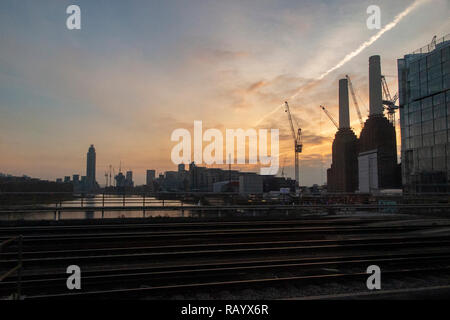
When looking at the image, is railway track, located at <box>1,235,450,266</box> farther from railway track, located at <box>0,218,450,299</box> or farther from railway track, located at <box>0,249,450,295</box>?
railway track, located at <box>0,249,450,295</box>

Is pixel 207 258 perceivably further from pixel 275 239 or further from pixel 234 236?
pixel 275 239

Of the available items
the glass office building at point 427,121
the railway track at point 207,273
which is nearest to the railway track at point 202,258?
the railway track at point 207,273

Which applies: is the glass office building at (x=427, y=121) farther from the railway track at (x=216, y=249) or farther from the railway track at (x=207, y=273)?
the railway track at (x=207, y=273)

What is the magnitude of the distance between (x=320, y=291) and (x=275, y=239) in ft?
15.8

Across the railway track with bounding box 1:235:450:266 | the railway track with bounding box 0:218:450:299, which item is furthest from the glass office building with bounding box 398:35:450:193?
the railway track with bounding box 0:218:450:299

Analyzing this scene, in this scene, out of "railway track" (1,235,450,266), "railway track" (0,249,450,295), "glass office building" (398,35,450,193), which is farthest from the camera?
"glass office building" (398,35,450,193)

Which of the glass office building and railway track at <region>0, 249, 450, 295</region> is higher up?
the glass office building

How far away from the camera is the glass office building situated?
171 feet

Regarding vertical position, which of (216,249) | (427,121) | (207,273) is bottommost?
(207,273)

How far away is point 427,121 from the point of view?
5562cm

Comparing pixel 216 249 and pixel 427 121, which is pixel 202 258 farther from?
pixel 427 121

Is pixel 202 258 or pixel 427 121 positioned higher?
pixel 427 121

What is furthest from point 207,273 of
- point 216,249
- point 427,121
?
point 427,121
